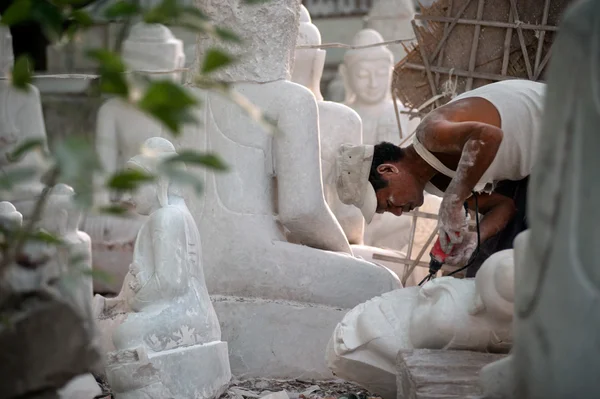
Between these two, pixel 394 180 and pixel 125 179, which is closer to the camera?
pixel 125 179

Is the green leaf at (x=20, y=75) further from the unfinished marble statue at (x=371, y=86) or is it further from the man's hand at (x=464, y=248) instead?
the unfinished marble statue at (x=371, y=86)

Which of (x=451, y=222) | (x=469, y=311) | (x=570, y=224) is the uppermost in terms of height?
(x=570, y=224)

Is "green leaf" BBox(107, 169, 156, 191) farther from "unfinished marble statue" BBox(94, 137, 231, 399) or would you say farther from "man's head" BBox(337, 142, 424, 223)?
"man's head" BBox(337, 142, 424, 223)

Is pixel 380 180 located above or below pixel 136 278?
above

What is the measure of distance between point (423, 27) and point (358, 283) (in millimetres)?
1626

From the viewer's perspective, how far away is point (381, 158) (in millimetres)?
5164

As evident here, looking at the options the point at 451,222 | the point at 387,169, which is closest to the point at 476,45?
the point at 387,169

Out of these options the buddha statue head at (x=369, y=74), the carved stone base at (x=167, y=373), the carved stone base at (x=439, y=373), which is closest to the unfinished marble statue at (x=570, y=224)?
the carved stone base at (x=439, y=373)

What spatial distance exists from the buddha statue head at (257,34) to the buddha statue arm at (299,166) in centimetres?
17

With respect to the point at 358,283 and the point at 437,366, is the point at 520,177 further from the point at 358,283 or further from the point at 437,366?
the point at 437,366

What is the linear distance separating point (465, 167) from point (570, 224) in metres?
2.08

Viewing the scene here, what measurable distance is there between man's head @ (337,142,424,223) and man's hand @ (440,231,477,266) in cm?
38

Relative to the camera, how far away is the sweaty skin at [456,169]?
466 cm

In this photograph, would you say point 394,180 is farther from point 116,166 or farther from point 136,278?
point 116,166
